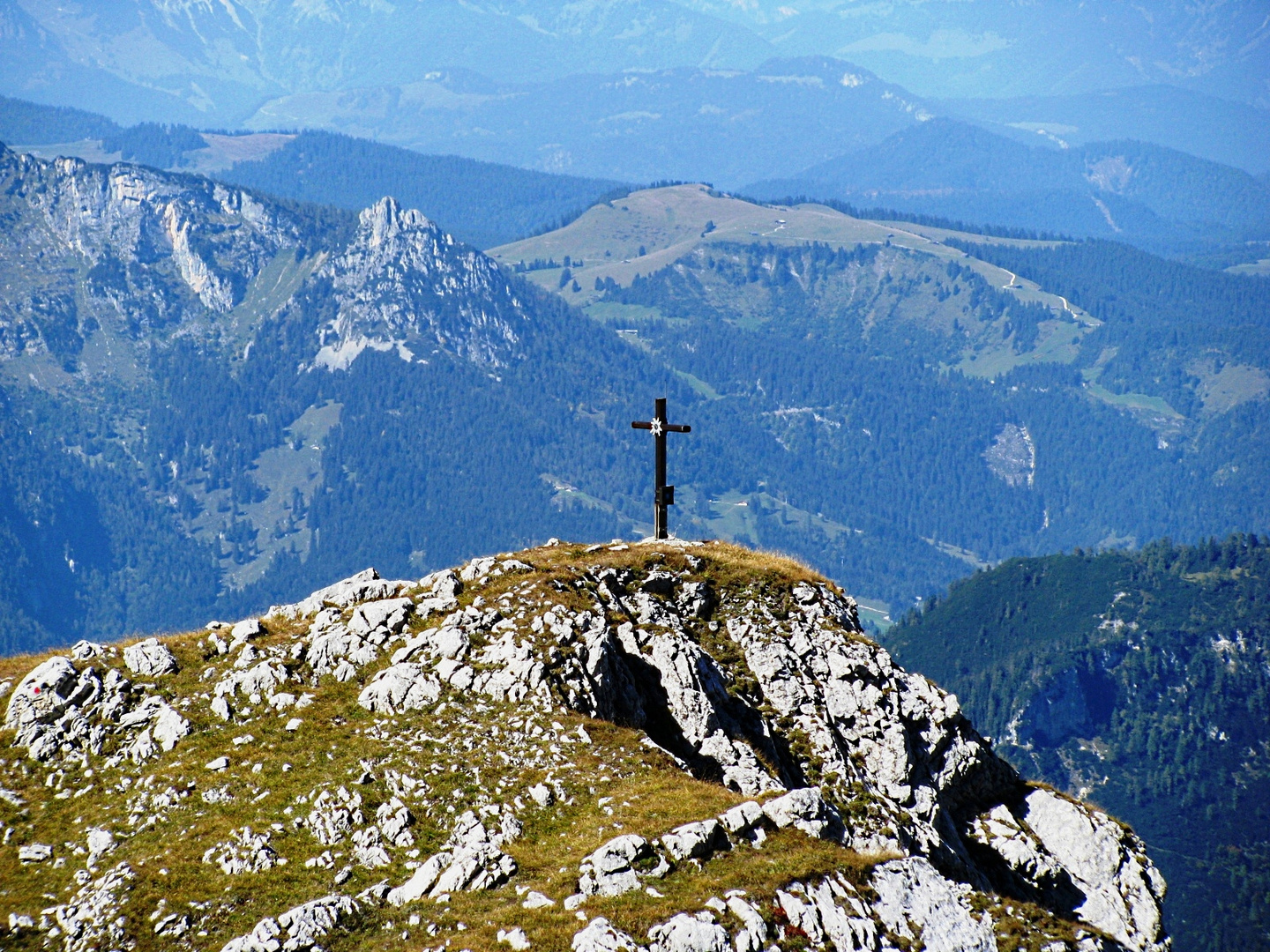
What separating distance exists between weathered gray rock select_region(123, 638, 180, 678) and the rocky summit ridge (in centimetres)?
12

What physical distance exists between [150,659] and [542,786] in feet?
51.7

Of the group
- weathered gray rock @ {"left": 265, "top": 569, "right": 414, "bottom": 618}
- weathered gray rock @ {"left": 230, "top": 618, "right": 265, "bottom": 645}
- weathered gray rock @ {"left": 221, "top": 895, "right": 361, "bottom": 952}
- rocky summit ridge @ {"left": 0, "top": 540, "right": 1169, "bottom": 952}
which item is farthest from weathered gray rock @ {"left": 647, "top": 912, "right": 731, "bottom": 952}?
weathered gray rock @ {"left": 265, "top": 569, "right": 414, "bottom": 618}

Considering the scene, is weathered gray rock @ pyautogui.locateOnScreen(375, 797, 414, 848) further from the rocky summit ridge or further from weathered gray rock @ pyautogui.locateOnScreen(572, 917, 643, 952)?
weathered gray rock @ pyautogui.locateOnScreen(572, 917, 643, 952)

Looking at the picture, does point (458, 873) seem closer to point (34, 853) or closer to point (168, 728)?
point (34, 853)

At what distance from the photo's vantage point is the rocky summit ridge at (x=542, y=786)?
33312mm

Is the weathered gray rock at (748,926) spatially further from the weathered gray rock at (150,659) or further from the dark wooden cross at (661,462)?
the dark wooden cross at (661,462)

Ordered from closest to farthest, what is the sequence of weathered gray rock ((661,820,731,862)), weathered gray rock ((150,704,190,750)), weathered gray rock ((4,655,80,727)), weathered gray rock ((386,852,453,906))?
weathered gray rock ((386,852,453,906)) < weathered gray rock ((661,820,731,862)) < weathered gray rock ((150,704,190,750)) < weathered gray rock ((4,655,80,727))

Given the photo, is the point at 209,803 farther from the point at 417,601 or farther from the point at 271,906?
the point at 417,601

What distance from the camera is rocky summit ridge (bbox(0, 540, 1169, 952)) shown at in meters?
33.3

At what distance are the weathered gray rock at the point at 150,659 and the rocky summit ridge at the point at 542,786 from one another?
120mm

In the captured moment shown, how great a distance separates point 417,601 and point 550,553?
6.83m

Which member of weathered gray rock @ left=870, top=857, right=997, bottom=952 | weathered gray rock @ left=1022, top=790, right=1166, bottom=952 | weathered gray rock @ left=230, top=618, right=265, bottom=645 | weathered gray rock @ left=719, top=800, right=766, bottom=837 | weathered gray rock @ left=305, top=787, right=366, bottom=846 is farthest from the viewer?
weathered gray rock @ left=230, top=618, right=265, bottom=645

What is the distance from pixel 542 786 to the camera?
38750mm

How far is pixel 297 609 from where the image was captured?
50094 mm
